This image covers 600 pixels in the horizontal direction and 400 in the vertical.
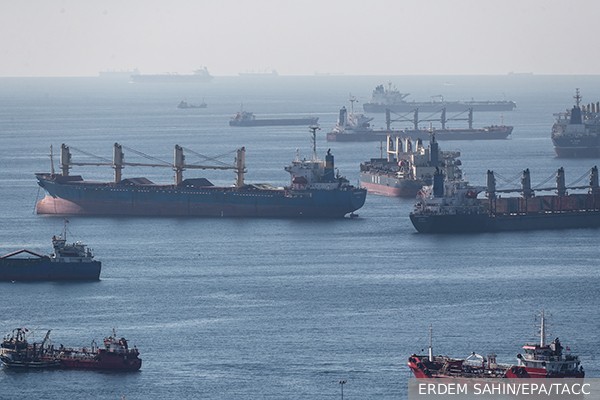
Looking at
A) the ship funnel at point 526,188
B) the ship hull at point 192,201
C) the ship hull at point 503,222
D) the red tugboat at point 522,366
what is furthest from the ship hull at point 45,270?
the ship funnel at point 526,188

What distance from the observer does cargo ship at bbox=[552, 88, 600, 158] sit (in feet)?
551

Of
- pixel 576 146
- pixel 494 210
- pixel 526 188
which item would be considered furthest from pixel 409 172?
pixel 576 146

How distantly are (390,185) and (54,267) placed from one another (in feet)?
166

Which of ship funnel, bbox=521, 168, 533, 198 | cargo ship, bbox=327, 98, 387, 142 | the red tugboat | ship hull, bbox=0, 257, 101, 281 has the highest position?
cargo ship, bbox=327, 98, 387, 142

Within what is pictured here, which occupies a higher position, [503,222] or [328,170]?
[328,170]

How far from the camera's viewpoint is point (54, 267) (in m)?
86.0

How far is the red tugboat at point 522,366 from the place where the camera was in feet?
193

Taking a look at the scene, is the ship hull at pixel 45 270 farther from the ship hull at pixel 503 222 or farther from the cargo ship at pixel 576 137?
the cargo ship at pixel 576 137

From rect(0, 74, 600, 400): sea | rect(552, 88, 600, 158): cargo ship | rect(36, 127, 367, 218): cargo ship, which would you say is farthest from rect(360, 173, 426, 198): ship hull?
rect(552, 88, 600, 158): cargo ship

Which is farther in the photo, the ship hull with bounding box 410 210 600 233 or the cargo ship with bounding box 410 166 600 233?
the cargo ship with bounding box 410 166 600 233

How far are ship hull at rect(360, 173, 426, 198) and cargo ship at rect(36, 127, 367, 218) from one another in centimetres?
1253

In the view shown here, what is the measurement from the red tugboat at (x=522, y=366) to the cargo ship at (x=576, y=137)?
108 metres

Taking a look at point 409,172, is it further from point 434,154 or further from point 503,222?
point 503,222

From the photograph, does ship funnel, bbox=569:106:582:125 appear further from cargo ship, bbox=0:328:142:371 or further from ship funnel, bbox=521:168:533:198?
cargo ship, bbox=0:328:142:371
